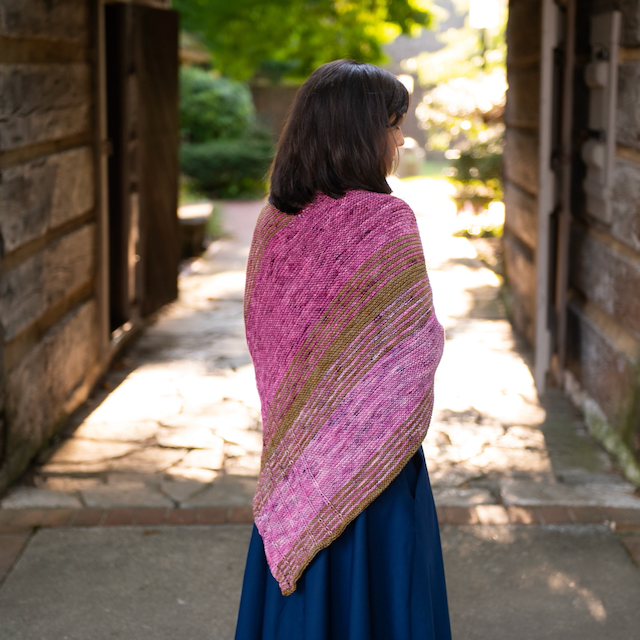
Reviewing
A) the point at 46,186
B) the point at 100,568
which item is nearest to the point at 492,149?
the point at 46,186

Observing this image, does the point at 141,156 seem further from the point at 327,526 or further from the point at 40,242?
the point at 327,526

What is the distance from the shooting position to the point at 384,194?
2010 mm

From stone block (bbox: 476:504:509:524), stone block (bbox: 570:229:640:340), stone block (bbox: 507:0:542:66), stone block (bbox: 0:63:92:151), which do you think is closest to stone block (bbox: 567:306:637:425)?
stone block (bbox: 570:229:640:340)

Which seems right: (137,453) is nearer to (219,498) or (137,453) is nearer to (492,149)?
(219,498)

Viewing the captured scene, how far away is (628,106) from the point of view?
440cm

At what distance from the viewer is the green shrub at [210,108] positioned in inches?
829

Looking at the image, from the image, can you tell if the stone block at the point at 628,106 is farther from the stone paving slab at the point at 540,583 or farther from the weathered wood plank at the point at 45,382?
the weathered wood plank at the point at 45,382

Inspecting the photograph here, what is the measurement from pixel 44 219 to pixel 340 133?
313cm

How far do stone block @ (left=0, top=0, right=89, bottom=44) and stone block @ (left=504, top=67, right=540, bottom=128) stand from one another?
3.28m

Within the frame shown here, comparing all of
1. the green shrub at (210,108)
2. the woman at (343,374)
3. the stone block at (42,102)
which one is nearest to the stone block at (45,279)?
the stone block at (42,102)

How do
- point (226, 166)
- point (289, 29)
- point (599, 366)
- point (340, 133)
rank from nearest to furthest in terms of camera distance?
point (340, 133) < point (599, 366) < point (289, 29) < point (226, 166)

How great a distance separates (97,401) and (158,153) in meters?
2.53

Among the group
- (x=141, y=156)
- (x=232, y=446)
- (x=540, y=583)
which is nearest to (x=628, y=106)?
(x=540, y=583)

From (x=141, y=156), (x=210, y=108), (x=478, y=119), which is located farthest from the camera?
(x=210, y=108)
